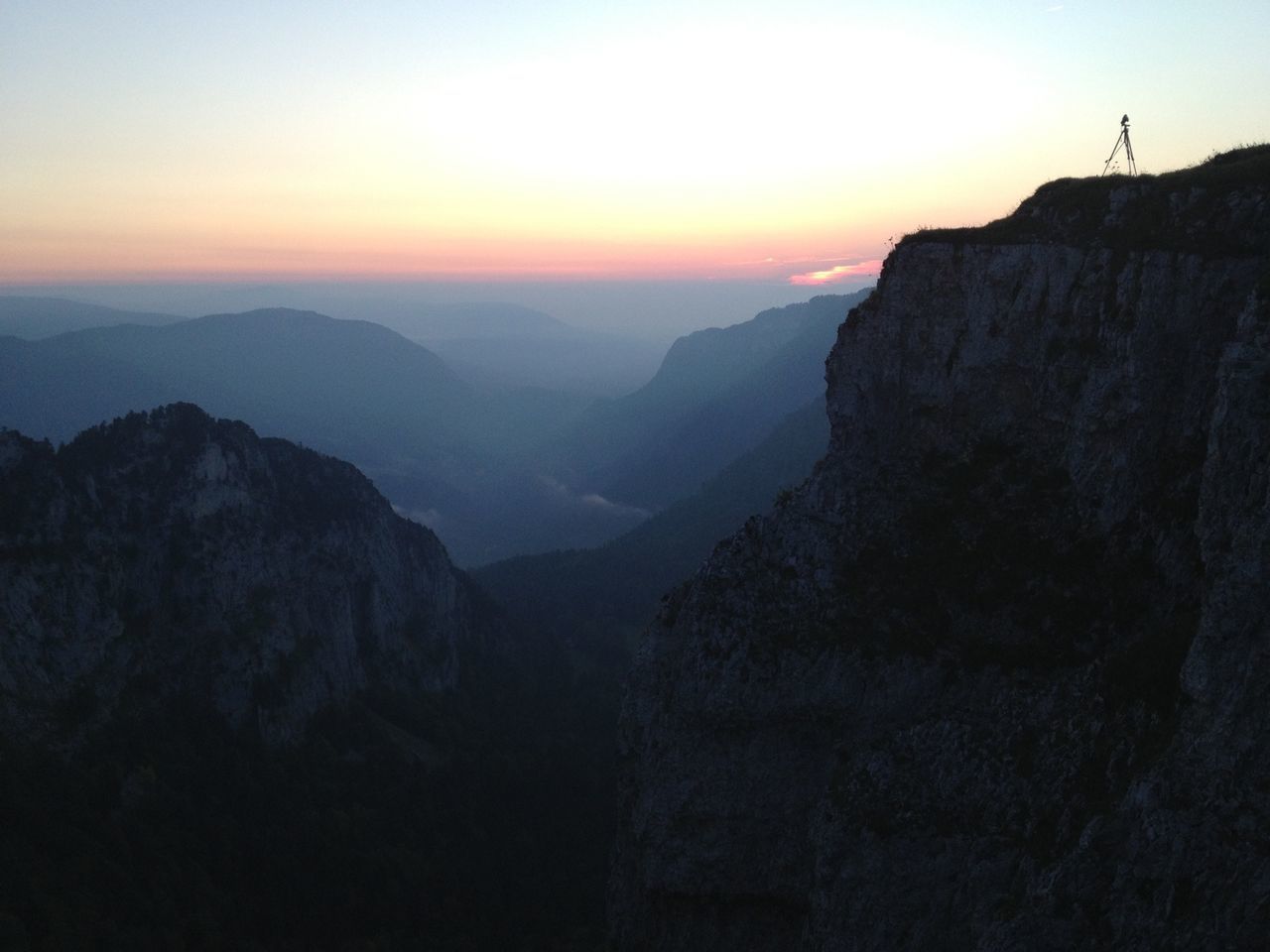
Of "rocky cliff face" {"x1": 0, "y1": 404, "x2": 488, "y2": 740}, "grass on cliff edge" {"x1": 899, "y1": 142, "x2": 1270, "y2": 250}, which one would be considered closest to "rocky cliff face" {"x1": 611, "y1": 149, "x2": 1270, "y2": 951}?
"grass on cliff edge" {"x1": 899, "y1": 142, "x2": 1270, "y2": 250}

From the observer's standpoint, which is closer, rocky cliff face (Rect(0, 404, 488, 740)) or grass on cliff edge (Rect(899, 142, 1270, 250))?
grass on cliff edge (Rect(899, 142, 1270, 250))

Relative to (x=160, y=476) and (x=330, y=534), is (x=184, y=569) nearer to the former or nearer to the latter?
(x=160, y=476)

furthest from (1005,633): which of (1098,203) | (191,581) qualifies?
(191,581)

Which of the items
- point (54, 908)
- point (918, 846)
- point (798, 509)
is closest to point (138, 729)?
point (54, 908)

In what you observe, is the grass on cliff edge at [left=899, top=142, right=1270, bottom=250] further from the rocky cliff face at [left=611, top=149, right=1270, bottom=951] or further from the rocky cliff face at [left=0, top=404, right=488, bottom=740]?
the rocky cliff face at [left=0, top=404, right=488, bottom=740]

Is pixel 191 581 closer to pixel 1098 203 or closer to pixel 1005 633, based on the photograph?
pixel 1005 633

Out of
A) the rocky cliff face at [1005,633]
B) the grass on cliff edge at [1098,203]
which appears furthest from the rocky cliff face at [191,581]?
the grass on cliff edge at [1098,203]

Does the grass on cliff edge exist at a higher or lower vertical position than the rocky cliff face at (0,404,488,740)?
higher
